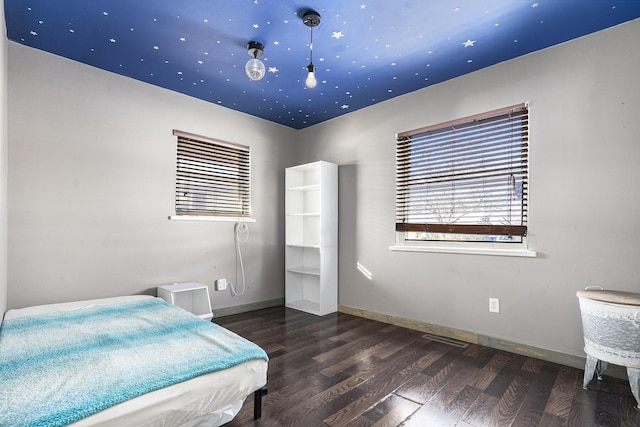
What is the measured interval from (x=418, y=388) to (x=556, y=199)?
1773 mm

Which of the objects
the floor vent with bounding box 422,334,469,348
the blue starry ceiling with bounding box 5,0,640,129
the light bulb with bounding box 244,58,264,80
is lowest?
the floor vent with bounding box 422,334,469,348

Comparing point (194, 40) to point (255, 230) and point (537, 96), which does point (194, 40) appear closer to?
point (255, 230)

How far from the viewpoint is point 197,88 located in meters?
3.38

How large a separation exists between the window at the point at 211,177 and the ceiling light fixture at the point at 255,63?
4.56ft

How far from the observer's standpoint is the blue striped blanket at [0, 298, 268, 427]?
1225 millimetres

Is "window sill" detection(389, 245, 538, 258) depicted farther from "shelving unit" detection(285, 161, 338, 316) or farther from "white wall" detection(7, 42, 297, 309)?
"white wall" detection(7, 42, 297, 309)

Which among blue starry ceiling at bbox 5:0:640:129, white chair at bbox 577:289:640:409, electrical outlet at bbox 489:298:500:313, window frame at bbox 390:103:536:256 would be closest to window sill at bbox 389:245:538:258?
window frame at bbox 390:103:536:256

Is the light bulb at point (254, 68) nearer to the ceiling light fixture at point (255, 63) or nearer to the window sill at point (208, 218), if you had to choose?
the ceiling light fixture at point (255, 63)

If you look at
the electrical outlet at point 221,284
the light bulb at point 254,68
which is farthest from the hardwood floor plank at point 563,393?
the electrical outlet at point 221,284

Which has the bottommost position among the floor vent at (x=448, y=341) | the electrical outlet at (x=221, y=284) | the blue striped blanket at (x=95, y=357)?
the floor vent at (x=448, y=341)

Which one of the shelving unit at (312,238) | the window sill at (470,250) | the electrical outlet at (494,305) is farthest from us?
the shelving unit at (312,238)

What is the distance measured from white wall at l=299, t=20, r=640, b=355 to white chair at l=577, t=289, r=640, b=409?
1.23 ft

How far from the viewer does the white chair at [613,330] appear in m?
1.88

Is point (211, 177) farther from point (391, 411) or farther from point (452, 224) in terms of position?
point (391, 411)
